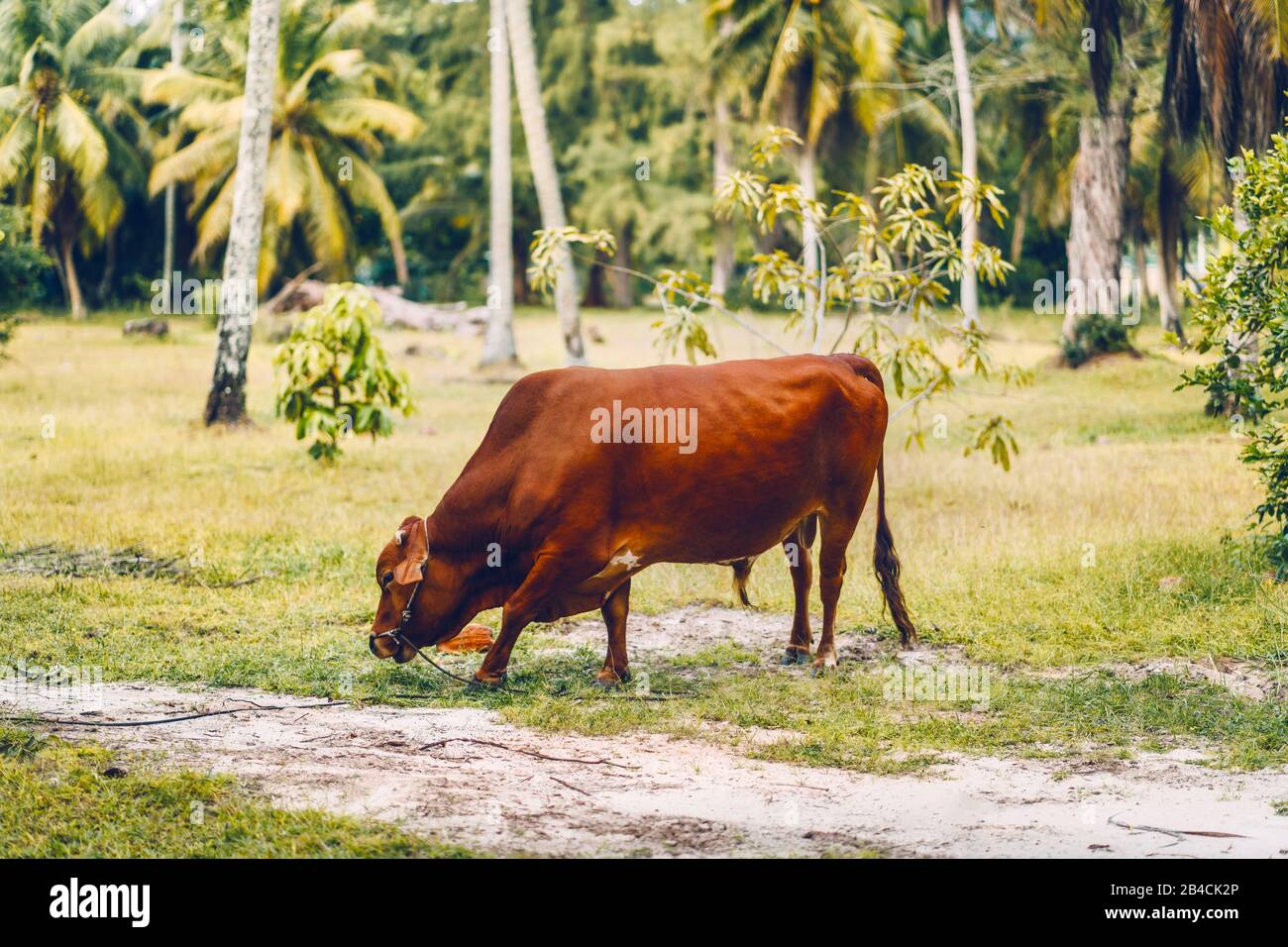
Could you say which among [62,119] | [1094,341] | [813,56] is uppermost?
[813,56]

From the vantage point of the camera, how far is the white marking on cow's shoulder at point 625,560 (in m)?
8.09

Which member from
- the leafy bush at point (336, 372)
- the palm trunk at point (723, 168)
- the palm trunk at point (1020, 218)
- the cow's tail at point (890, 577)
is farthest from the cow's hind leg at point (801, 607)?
the palm trunk at point (1020, 218)

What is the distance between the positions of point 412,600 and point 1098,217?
2167cm

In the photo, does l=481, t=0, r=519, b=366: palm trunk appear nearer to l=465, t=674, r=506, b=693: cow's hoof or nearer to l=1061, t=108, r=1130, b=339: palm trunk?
l=1061, t=108, r=1130, b=339: palm trunk

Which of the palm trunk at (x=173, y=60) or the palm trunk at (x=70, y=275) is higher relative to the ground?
the palm trunk at (x=173, y=60)

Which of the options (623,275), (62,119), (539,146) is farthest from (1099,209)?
(62,119)

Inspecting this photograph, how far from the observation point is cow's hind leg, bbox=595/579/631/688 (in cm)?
827

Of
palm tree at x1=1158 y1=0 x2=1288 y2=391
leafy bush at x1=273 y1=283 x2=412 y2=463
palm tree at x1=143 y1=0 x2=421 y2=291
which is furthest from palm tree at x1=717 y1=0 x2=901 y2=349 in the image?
leafy bush at x1=273 y1=283 x2=412 y2=463

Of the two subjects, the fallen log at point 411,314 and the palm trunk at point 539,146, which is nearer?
the palm trunk at point 539,146

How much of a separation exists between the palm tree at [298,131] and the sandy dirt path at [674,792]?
91.6 ft

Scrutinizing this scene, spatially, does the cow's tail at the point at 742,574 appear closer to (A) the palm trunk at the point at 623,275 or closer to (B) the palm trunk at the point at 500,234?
(B) the palm trunk at the point at 500,234

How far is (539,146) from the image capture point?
76.0 feet

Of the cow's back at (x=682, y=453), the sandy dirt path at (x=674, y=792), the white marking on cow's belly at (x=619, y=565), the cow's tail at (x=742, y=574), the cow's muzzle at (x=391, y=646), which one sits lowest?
the sandy dirt path at (x=674, y=792)

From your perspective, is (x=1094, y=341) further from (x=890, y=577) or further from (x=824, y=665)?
(x=824, y=665)
